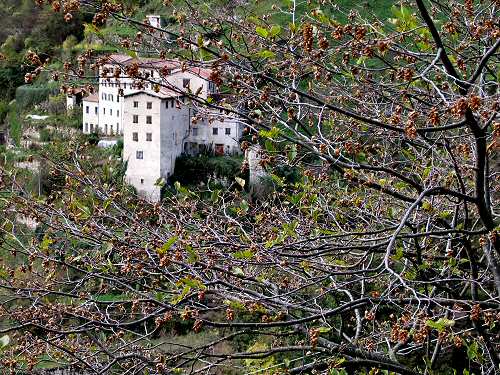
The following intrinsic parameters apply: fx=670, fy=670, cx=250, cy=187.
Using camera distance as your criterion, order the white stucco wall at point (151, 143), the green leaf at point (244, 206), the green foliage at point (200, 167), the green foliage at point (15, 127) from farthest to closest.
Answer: the green foliage at point (15, 127) → the white stucco wall at point (151, 143) → the green foliage at point (200, 167) → the green leaf at point (244, 206)

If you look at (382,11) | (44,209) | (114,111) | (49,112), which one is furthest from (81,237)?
(49,112)

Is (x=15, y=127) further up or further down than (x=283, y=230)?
further up

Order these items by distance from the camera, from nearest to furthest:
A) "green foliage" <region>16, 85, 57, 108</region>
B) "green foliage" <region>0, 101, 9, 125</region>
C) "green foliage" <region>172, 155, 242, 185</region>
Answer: "green foliage" <region>172, 155, 242, 185</region> < "green foliage" <region>16, 85, 57, 108</region> < "green foliage" <region>0, 101, 9, 125</region>

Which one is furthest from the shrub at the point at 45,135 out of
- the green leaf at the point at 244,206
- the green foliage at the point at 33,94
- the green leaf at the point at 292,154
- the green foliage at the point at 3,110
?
the green leaf at the point at 292,154

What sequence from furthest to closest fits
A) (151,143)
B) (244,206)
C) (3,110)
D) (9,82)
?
1. (9,82)
2. (3,110)
3. (151,143)
4. (244,206)

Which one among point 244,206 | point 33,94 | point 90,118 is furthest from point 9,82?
point 244,206

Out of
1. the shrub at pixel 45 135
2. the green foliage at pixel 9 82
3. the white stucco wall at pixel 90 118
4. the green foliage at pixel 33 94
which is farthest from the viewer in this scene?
the green foliage at pixel 9 82

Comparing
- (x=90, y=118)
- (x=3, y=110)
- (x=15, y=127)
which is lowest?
(x=15, y=127)

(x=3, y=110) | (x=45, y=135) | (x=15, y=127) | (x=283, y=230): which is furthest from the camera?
(x=3, y=110)

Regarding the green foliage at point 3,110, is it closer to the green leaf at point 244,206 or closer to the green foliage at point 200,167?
the green foliage at point 200,167

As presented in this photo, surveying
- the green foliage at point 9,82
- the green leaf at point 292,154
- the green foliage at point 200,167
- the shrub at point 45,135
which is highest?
the green foliage at point 9,82

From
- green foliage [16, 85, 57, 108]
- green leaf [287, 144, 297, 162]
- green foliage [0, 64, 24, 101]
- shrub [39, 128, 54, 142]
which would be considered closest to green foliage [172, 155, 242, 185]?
shrub [39, 128, 54, 142]

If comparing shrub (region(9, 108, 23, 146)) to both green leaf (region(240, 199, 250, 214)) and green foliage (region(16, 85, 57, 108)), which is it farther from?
green leaf (region(240, 199, 250, 214))

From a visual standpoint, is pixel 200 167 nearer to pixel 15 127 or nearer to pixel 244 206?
pixel 15 127
